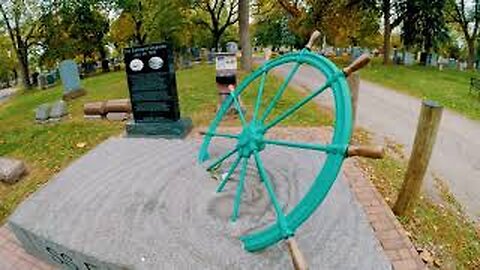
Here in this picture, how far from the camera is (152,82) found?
26.1 feet

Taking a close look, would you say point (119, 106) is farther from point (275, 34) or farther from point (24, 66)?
point (275, 34)

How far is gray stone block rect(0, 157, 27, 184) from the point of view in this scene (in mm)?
6852

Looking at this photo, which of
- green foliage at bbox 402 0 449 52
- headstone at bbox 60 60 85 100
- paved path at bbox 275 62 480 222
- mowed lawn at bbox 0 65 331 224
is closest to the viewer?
paved path at bbox 275 62 480 222

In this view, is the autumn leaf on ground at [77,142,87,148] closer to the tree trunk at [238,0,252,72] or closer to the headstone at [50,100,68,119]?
the headstone at [50,100,68,119]

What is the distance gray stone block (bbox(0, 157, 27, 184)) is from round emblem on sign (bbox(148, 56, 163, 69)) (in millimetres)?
3120

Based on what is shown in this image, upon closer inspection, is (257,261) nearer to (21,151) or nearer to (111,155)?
(111,155)

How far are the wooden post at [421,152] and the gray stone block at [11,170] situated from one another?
652 cm

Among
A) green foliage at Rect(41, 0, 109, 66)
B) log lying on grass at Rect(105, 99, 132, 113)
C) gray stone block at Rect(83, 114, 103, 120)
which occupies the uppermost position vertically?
green foliage at Rect(41, 0, 109, 66)

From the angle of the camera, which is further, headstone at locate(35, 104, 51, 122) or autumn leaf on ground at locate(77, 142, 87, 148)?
headstone at locate(35, 104, 51, 122)

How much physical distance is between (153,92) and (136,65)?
0.66m

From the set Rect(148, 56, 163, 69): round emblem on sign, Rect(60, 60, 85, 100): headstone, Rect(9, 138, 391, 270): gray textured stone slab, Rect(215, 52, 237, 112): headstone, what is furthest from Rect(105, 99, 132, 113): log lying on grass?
Rect(60, 60, 85, 100): headstone

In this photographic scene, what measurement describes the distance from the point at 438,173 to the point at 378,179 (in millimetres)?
1603

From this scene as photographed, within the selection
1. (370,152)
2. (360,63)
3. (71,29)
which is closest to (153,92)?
(360,63)

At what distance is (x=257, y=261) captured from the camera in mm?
3783
